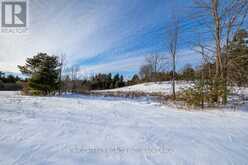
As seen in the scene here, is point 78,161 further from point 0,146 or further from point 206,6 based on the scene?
point 206,6

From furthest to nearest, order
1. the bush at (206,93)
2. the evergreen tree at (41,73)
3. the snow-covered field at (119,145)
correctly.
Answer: the evergreen tree at (41,73)
the bush at (206,93)
the snow-covered field at (119,145)

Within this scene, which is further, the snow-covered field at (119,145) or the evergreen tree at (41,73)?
the evergreen tree at (41,73)

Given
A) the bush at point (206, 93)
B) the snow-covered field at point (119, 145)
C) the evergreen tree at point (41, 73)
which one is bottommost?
the snow-covered field at point (119, 145)

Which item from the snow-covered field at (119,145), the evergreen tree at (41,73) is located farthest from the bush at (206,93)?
the evergreen tree at (41,73)

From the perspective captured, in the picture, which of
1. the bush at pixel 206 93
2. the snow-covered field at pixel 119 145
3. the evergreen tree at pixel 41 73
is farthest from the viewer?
the evergreen tree at pixel 41 73

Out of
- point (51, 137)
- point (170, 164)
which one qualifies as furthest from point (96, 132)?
point (170, 164)

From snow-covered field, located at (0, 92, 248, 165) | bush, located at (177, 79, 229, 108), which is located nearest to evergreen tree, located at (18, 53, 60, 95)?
snow-covered field, located at (0, 92, 248, 165)

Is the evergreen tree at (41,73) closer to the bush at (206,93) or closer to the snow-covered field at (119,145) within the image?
the snow-covered field at (119,145)

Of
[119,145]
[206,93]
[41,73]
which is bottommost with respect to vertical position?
[119,145]

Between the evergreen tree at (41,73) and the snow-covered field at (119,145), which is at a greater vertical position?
the evergreen tree at (41,73)

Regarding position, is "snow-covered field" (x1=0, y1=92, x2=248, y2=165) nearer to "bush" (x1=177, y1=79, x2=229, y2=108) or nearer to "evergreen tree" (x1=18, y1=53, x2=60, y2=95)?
"bush" (x1=177, y1=79, x2=229, y2=108)

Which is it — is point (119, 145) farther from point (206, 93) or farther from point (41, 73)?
point (41, 73)

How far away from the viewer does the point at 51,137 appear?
261cm

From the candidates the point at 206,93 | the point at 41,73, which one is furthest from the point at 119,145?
the point at 41,73
